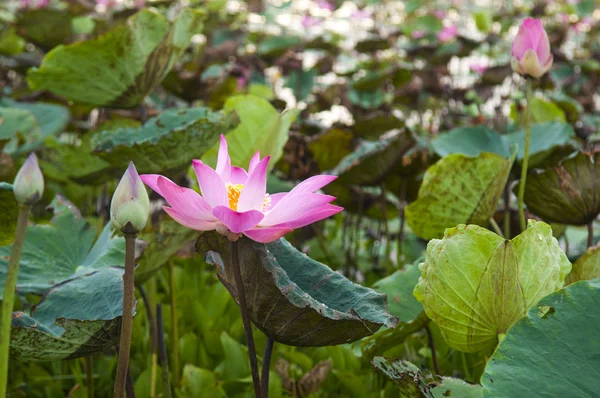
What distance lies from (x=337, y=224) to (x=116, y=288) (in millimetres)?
1331

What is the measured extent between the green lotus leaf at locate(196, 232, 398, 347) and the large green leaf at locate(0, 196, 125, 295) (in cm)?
25

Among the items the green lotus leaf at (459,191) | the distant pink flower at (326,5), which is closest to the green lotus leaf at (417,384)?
the green lotus leaf at (459,191)

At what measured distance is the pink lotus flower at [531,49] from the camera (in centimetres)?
83

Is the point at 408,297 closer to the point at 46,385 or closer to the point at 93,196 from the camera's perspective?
the point at 46,385

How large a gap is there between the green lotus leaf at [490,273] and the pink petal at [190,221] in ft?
0.71

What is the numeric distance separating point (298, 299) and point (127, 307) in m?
0.14

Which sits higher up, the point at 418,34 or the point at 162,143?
the point at 418,34

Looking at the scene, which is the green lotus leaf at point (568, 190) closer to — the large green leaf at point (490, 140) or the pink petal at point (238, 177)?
the large green leaf at point (490, 140)

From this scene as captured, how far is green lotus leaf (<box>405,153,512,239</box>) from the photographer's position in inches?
35.9

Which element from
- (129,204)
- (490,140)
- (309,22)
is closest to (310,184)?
(129,204)

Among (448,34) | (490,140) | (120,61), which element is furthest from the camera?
(448,34)

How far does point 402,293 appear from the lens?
0.93m

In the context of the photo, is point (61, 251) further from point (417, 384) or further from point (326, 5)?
point (326, 5)

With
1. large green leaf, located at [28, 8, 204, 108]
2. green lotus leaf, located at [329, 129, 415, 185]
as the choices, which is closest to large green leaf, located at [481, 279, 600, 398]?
green lotus leaf, located at [329, 129, 415, 185]
